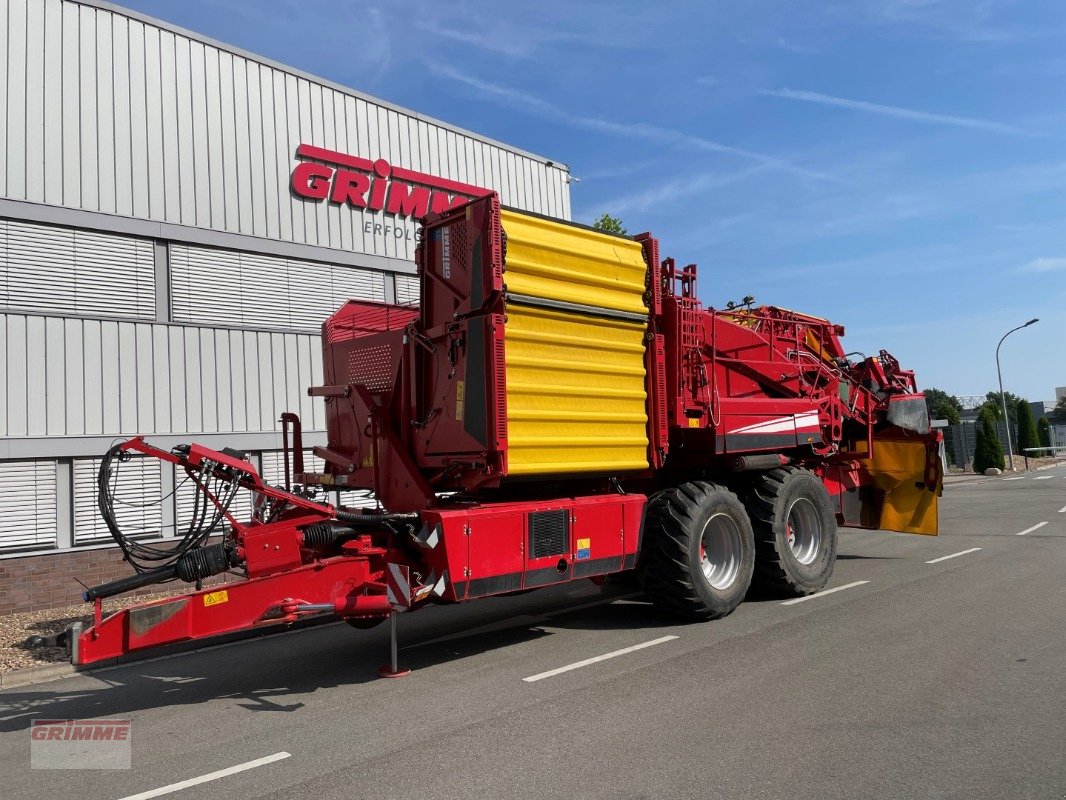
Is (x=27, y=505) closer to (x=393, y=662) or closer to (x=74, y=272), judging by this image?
(x=74, y=272)

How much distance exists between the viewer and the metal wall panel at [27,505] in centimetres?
995

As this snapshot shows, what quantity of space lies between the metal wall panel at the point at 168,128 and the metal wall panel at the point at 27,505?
344 cm

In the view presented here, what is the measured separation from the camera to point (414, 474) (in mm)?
7020

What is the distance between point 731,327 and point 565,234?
104 inches

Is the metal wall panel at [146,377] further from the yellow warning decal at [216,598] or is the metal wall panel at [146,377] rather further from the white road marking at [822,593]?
the white road marking at [822,593]

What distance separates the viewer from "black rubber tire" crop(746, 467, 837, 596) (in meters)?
8.62

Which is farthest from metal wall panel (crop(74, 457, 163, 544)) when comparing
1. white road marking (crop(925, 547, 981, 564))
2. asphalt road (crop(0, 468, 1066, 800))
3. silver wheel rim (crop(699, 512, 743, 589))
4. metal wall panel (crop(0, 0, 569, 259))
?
white road marking (crop(925, 547, 981, 564))

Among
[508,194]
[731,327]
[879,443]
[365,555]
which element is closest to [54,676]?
[365,555]

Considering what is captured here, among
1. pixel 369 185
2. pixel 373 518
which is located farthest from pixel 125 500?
pixel 369 185

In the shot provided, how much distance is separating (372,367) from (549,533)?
2319 mm

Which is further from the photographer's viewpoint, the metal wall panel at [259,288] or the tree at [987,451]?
the tree at [987,451]

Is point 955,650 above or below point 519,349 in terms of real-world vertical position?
below

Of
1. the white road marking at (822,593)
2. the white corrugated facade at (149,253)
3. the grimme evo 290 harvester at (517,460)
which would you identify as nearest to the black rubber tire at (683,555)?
the grimme evo 290 harvester at (517,460)

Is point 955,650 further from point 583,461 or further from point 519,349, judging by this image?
point 519,349
